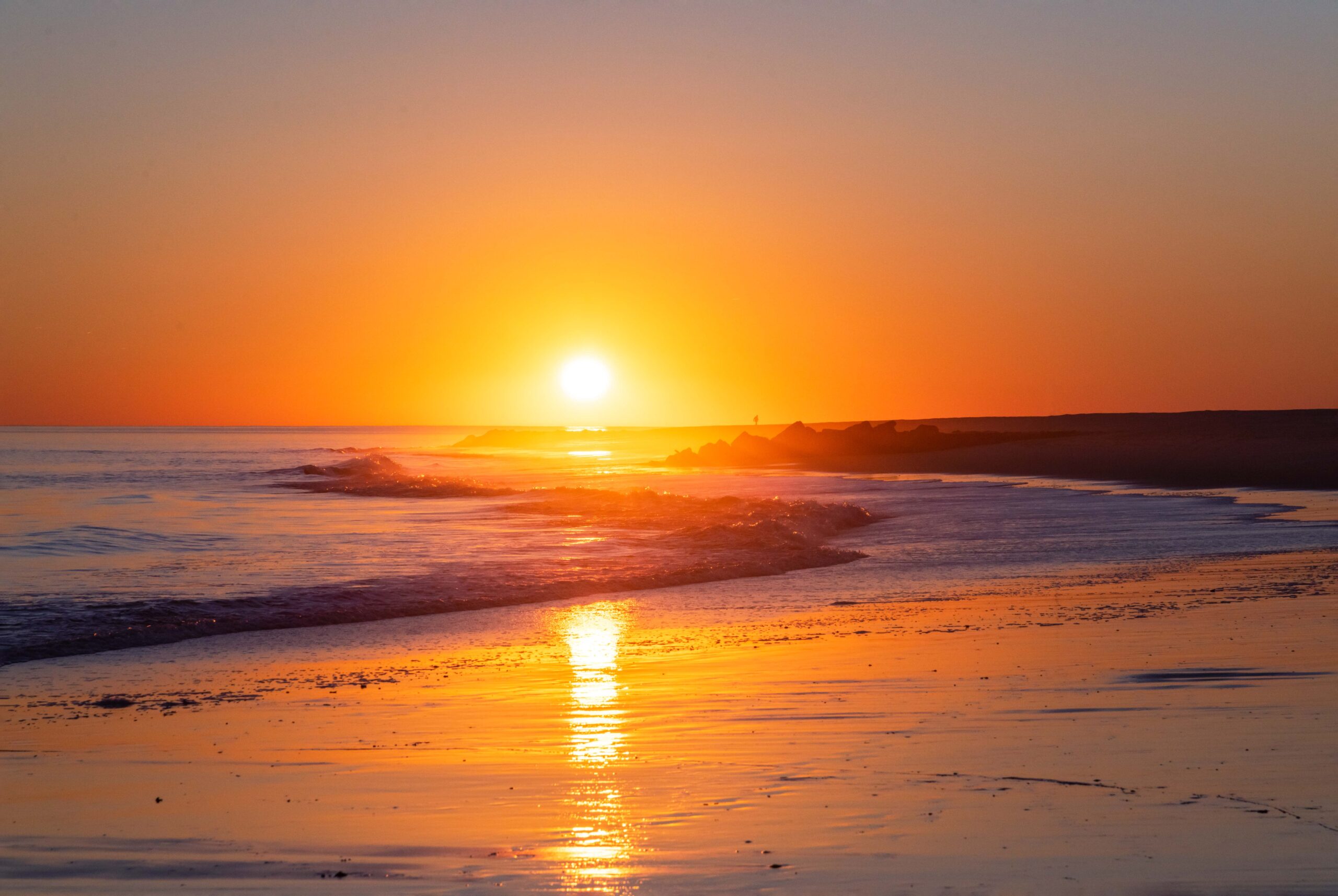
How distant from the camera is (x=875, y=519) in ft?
84.5

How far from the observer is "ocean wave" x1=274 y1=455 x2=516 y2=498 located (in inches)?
1512

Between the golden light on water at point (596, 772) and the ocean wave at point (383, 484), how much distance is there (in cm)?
2851

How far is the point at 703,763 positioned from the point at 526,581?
934cm

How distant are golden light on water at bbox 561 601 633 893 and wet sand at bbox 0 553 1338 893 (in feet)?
0.08

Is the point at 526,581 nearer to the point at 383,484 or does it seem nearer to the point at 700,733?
the point at 700,733

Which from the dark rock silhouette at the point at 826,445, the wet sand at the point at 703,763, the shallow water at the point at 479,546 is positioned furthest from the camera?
the dark rock silhouette at the point at 826,445

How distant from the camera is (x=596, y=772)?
584 cm

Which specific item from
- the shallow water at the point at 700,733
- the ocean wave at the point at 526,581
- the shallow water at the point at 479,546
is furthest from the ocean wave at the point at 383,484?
the shallow water at the point at 700,733

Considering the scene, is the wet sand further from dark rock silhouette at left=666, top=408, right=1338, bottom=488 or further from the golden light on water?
dark rock silhouette at left=666, top=408, right=1338, bottom=488

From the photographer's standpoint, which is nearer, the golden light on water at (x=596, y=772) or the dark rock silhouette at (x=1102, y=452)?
A: the golden light on water at (x=596, y=772)

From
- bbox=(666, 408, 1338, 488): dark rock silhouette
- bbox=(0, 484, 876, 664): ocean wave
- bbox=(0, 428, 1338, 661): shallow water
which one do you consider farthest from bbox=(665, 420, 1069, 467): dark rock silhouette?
bbox=(0, 484, 876, 664): ocean wave

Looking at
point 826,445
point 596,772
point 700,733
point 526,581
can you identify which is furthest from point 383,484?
point 596,772

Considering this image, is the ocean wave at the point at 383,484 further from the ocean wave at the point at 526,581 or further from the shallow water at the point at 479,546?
the ocean wave at the point at 526,581

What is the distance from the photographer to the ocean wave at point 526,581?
11.1 m
